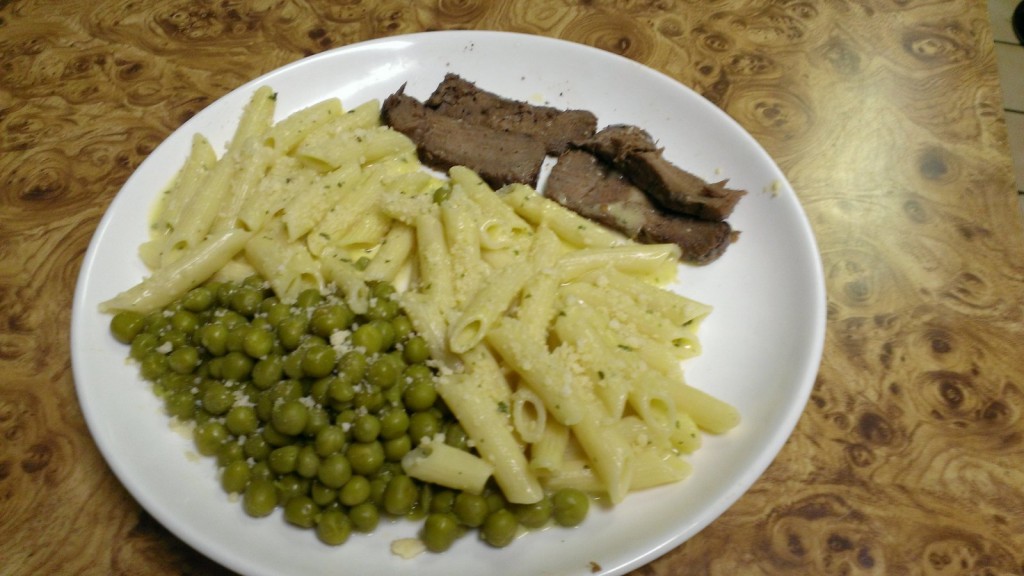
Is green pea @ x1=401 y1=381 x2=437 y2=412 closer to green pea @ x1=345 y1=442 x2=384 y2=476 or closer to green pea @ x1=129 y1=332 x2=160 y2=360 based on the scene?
green pea @ x1=345 y1=442 x2=384 y2=476

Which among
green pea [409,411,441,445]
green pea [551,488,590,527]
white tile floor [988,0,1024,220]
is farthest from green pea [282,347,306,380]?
white tile floor [988,0,1024,220]

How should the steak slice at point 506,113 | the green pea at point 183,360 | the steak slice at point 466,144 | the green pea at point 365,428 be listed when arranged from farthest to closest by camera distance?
the steak slice at point 506,113
the steak slice at point 466,144
the green pea at point 183,360
the green pea at point 365,428

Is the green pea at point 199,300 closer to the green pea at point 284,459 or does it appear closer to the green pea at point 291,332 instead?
the green pea at point 291,332

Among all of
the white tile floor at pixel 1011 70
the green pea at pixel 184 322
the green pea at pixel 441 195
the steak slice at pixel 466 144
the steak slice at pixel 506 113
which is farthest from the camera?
the white tile floor at pixel 1011 70

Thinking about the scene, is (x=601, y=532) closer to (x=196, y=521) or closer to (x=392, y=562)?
(x=392, y=562)

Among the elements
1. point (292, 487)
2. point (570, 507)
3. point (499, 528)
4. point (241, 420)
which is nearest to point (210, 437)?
point (241, 420)

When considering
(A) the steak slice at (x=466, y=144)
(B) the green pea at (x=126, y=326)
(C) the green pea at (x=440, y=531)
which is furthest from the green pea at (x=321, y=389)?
(A) the steak slice at (x=466, y=144)
